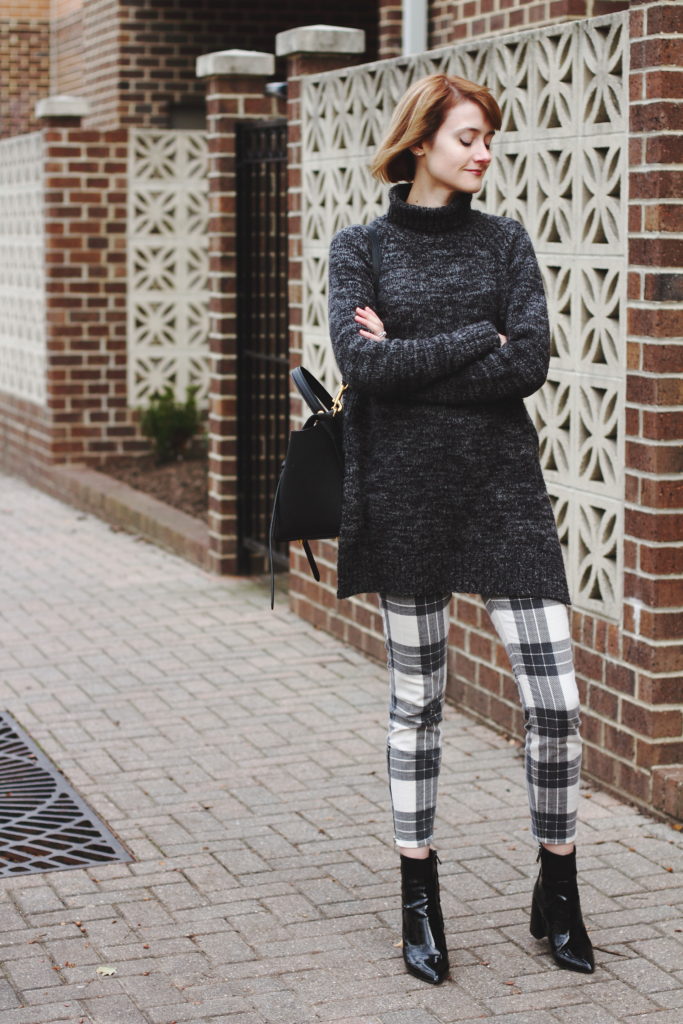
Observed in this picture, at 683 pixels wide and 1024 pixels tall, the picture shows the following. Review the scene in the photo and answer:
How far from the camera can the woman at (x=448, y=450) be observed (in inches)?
161

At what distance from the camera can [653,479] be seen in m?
5.18

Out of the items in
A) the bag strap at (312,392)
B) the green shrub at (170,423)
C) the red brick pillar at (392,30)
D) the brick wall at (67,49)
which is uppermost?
the brick wall at (67,49)

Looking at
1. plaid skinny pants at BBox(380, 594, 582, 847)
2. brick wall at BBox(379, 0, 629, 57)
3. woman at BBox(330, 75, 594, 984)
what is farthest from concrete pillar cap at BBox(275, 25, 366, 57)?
plaid skinny pants at BBox(380, 594, 582, 847)

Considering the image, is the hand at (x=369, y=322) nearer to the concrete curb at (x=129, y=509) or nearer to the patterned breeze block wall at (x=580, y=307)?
the patterned breeze block wall at (x=580, y=307)

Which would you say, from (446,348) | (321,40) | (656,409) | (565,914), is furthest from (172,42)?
(565,914)

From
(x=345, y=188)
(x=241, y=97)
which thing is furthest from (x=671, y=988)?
(x=241, y=97)

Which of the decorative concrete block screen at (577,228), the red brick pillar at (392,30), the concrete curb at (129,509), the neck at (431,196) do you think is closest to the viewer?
Result: the neck at (431,196)

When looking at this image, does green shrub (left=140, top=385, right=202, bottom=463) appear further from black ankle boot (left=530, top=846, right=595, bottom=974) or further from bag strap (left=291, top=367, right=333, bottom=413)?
black ankle boot (left=530, top=846, right=595, bottom=974)

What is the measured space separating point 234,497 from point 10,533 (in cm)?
220

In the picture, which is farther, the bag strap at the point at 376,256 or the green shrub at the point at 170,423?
the green shrub at the point at 170,423

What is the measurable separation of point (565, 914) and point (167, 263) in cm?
854

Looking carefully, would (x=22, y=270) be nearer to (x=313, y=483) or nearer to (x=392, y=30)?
(x=392, y=30)

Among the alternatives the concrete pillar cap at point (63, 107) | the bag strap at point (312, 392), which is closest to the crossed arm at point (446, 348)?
the bag strap at point (312, 392)

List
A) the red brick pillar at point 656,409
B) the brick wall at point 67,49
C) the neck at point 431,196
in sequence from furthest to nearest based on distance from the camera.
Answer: the brick wall at point 67,49 → the red brick pillar at point 656,409 → the neck at point 431,196
